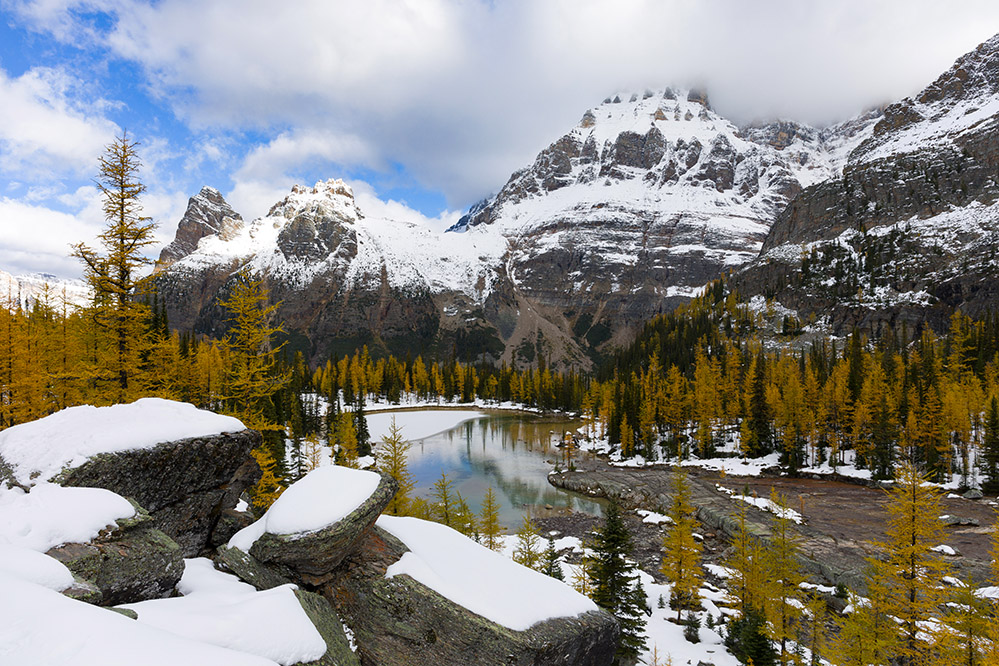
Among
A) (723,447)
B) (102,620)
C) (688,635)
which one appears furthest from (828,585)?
(723,447)

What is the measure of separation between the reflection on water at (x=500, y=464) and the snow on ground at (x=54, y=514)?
3069cm

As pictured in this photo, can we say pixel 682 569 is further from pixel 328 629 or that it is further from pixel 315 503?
pixel 315 503

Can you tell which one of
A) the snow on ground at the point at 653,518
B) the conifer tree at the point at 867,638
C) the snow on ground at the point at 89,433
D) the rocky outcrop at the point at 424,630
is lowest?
the snow on ground at the point at 653,518

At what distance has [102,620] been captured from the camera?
4918 millimetres

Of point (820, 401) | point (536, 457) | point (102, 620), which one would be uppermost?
point (102, 620)

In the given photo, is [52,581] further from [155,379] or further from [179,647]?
[155,379]

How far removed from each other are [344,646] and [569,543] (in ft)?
89.1

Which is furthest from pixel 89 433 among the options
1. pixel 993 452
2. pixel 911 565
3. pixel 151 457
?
pixel 993 452

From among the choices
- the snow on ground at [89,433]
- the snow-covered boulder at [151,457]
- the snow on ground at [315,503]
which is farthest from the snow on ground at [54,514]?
the snow on ground at [315,503]

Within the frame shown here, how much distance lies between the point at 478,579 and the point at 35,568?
739cm

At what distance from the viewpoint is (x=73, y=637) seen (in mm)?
4570

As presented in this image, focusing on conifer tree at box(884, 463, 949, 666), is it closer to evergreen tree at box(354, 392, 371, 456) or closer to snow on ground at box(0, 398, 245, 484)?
snow on ground at box(0, 398, 245, 484)

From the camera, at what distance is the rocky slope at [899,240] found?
126 meters

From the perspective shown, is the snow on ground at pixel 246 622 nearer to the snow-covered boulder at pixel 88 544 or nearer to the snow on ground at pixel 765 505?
the snow-covered boulder at pixel 88 544
